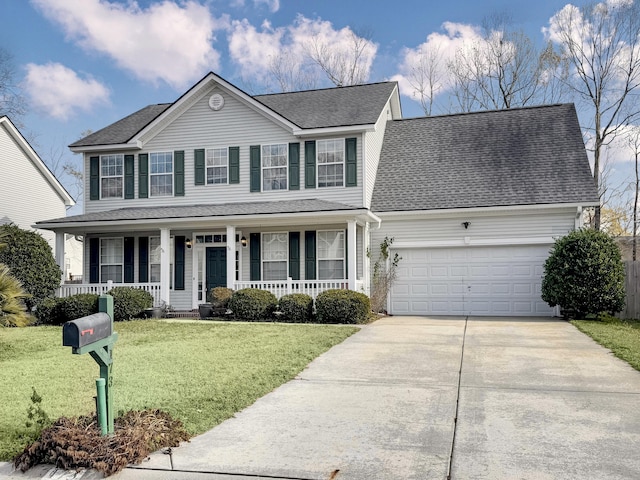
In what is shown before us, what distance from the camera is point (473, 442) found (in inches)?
184

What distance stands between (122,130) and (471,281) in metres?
12.4

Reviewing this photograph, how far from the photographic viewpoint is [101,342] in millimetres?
4352

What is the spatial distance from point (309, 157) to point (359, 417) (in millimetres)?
12086

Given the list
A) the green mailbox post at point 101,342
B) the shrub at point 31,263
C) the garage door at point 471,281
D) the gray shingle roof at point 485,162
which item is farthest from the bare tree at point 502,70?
the green mailbox post at point 101,342

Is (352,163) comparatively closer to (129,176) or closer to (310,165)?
Result: (310,165)

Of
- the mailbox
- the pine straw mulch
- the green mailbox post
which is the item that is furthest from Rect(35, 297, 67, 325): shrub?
the mailbox

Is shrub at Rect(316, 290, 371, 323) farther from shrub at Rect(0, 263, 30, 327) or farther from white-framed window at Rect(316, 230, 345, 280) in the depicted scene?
shrub at Rect(0, 263, 30, 327)

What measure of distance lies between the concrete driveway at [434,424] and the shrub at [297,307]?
5565 millimetres

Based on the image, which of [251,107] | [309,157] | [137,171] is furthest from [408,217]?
Result: [137,171]

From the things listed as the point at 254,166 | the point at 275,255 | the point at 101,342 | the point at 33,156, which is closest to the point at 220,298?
the point at 275,255

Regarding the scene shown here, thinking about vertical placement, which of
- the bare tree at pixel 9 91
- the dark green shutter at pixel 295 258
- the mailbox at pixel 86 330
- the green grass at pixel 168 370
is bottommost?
the green grass at pixel 168 370

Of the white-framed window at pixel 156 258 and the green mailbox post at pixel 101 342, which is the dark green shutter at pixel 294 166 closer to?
the white-framed window at pixel 156 258

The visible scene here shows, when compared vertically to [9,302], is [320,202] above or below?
above

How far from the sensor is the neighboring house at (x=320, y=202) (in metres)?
15.8
